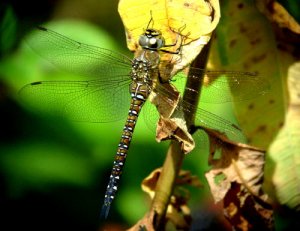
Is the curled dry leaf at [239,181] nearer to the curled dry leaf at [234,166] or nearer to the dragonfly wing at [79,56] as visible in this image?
the curled dry leaf at [234,166]

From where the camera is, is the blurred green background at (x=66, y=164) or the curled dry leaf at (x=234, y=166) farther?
the blurred green background at (x=66, y=164)

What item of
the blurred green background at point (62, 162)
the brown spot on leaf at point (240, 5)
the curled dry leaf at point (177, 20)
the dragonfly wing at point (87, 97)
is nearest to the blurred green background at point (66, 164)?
the blurred green background at point (62, 162)

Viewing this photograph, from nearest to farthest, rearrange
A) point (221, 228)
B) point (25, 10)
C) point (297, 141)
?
point (297, 141) < point (221, 228) < point (25, 10)

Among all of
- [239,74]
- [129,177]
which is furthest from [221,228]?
[239,74]

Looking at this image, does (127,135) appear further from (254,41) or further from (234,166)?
(254,41)

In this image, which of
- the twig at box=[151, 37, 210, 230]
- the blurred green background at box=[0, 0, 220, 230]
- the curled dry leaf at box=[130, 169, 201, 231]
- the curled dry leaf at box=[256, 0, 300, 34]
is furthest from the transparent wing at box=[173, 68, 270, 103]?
the blurred green background at box=[0, 0, 220, 230]

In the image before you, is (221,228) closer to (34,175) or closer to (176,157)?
(176,157)

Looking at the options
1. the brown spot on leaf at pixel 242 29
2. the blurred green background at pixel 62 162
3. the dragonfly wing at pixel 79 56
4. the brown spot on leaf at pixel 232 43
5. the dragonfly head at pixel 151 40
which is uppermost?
the brown spot on leaf at pixel 242 29
